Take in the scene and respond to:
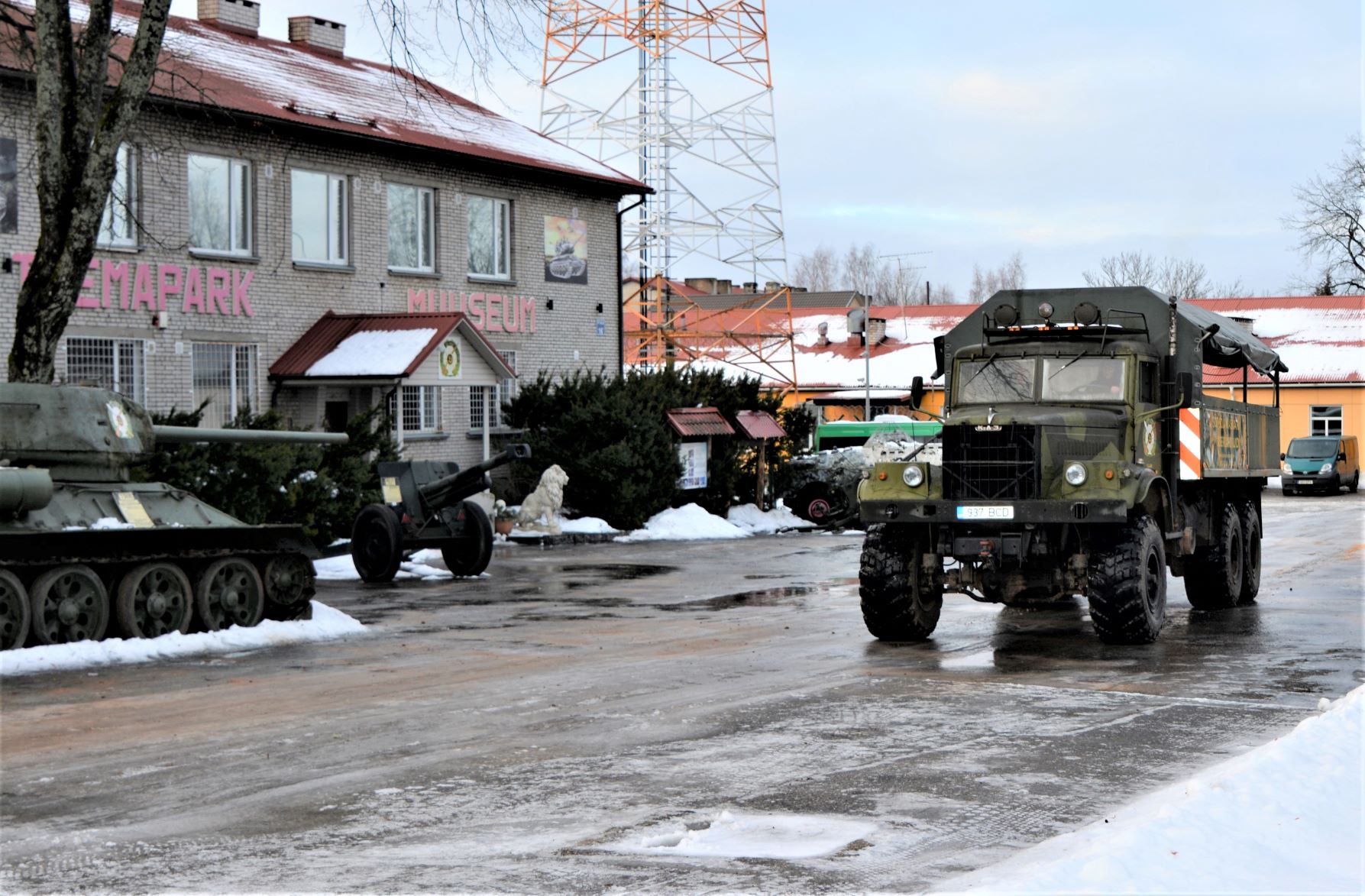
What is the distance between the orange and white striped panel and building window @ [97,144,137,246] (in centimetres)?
1583

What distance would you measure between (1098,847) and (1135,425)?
8.88 m

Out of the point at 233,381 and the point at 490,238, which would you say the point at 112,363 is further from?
the point at 490,238

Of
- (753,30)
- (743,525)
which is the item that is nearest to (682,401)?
(743,525)

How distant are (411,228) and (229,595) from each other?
53.0 feet

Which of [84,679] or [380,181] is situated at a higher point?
[380,181]

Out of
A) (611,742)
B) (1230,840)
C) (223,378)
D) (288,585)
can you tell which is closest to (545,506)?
(223,378)

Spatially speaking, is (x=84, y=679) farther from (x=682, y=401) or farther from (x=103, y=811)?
(x=682, y=401)

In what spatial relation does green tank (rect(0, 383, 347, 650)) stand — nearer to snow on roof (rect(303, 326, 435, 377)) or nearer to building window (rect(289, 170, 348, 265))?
snow on roof (rect(303, 326, 435, 377))

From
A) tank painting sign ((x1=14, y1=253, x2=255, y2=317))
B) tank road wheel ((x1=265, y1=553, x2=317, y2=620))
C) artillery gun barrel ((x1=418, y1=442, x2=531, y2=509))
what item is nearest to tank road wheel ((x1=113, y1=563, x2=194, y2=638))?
tank road wheel ((x1=265, y1=553, x2=317, y2=620))

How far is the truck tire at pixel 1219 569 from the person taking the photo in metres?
16.8

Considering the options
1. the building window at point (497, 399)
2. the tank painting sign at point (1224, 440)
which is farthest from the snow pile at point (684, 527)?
the tank painting sign at point (1224, 440)

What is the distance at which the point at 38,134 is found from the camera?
1709cm

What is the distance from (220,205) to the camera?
1051 inches

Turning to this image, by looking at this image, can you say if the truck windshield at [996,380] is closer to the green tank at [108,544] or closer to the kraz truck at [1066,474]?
the kraz truck at [1066,474]
